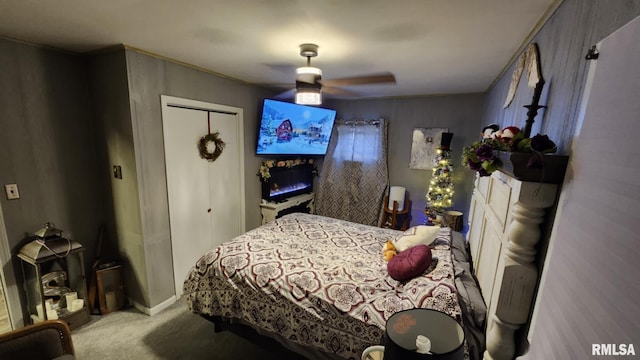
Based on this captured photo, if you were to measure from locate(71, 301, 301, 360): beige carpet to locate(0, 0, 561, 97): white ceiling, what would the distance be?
7.33ft

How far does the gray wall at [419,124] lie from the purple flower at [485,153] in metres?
2.80

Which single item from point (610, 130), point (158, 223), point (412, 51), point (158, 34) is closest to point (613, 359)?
point (610, 130)

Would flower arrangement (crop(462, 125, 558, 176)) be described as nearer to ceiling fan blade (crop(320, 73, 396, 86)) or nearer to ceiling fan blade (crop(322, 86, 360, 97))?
ceiling fan blade (crop(320, 73, 396, 86))

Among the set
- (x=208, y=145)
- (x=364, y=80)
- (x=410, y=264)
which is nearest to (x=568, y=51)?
(x=410, y=264)

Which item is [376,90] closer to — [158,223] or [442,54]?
[442,54]

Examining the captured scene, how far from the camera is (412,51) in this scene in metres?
2.01

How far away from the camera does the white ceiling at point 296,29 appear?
54.2 inches

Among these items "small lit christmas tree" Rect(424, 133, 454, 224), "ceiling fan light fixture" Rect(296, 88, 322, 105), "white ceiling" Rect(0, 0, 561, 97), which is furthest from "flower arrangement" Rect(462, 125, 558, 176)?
"small lit christmas tree" Rect(424, 133, 454, 224)

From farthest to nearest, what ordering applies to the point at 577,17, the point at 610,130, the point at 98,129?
the point at 98,129 < the point at 577,17 < the point at 610,130

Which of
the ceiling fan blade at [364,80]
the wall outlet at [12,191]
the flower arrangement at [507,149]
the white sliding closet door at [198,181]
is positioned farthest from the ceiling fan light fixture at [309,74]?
the wall outlet at [12,191]

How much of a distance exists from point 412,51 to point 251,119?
222cm

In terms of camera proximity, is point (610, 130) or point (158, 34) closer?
point (610, 130)

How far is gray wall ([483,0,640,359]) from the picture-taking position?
0.56m

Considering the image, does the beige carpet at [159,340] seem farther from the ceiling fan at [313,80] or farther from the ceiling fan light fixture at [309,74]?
the ceiling fan light fixture at [309,74]
